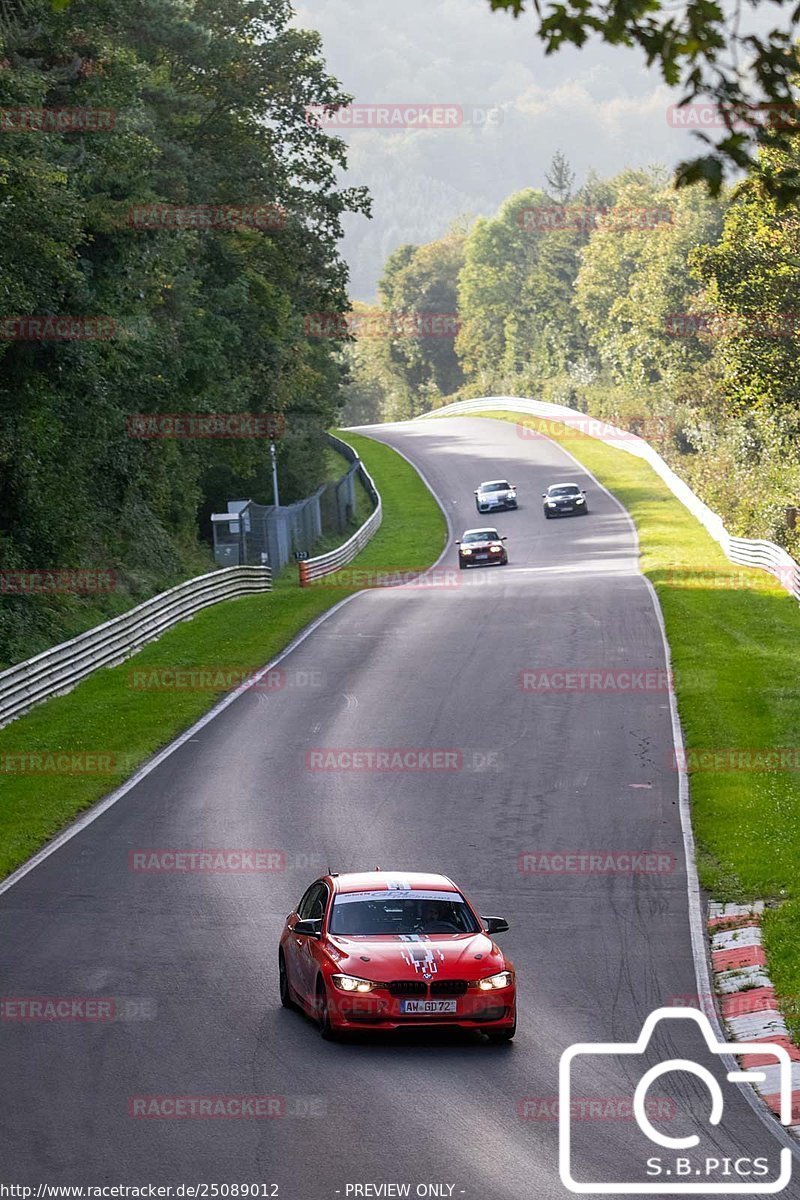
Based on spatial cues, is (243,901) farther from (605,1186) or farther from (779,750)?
(779,750)

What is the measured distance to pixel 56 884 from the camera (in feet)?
62.7

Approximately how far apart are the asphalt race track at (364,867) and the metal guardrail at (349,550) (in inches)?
585

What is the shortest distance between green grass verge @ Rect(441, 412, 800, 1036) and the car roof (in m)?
3.27

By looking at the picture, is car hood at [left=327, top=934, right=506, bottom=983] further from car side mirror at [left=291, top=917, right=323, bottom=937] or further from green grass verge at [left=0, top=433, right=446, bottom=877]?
green grass verge at [left=0, top=433, right=446, bottom=877]

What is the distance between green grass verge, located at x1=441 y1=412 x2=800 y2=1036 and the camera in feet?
59.4

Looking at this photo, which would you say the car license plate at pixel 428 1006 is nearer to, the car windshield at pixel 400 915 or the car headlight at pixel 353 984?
the car headlight at pixel 353 984

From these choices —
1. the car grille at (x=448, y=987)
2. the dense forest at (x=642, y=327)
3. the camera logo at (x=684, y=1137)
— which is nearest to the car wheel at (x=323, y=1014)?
the car grille at (x=448, y=987)

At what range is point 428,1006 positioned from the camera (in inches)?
500

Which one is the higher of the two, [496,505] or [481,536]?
[481,536]

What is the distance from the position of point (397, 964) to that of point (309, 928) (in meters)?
1.08

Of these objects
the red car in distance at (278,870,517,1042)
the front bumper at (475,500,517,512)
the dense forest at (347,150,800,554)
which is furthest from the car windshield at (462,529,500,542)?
the red car in distance at (278,870,517,1042)

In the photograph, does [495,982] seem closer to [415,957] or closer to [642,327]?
[415,957]

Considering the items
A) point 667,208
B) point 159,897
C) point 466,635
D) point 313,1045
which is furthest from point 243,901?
point 667,208

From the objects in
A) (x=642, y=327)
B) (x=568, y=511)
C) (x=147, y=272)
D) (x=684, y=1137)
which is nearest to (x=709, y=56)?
(x=684, y=1137)
